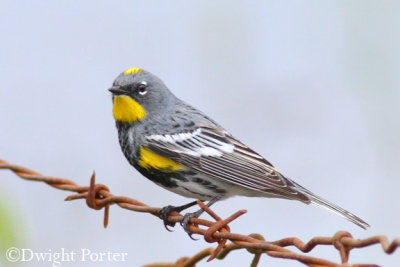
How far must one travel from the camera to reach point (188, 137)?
217 inches

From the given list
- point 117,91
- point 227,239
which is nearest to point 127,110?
point 117,91

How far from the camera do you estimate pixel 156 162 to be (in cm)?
523

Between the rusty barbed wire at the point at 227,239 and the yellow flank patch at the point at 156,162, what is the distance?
0.41m

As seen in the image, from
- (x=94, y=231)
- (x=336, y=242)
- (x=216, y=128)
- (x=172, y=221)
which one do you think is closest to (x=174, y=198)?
(x=94, y=231)

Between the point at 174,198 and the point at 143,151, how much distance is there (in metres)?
2.02

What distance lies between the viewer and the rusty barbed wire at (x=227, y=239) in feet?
10.2

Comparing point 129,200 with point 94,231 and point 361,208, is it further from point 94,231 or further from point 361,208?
point 361,208

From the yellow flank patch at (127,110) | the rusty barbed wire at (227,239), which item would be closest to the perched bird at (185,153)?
the yellow flank patch at (127,110)

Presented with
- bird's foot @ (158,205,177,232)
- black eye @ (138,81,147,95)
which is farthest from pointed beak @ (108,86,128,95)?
bird's foot @ (158,205,177,232)

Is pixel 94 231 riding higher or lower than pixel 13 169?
lower

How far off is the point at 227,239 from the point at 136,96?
219 cm

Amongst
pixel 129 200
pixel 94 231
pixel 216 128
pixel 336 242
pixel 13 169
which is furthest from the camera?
pixel 94 231

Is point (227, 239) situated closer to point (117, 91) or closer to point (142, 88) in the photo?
point (117, 91)

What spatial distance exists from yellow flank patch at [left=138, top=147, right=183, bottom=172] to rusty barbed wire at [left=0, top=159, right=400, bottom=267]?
41 centimetres
